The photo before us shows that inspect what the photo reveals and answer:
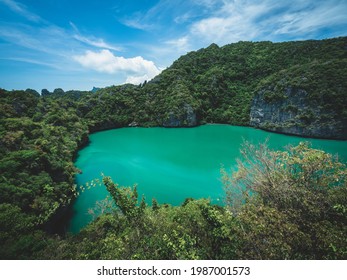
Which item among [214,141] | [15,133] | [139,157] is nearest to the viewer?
[15,133]

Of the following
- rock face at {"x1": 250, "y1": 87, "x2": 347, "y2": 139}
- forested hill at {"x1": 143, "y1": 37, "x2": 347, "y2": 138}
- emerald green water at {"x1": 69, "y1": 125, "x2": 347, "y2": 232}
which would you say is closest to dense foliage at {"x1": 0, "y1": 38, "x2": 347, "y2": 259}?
forested hill at {"x1": 143, "y1": 37, "x2": 347, "y2": 138}

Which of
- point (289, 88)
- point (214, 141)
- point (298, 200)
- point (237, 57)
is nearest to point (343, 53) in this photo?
point (289, 88)

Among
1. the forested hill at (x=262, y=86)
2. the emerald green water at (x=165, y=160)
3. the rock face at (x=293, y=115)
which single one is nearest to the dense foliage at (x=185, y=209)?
the forested hill at (x=262, y=86)

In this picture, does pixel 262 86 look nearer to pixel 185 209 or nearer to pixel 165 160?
pixel 165 160

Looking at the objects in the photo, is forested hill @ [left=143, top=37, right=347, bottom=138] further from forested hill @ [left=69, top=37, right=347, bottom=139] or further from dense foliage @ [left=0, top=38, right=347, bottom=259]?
dense foliage @ [left=0, top=38, right=347, bottom=259]

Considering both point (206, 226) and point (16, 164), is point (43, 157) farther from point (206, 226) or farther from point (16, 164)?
point (206, 226)
